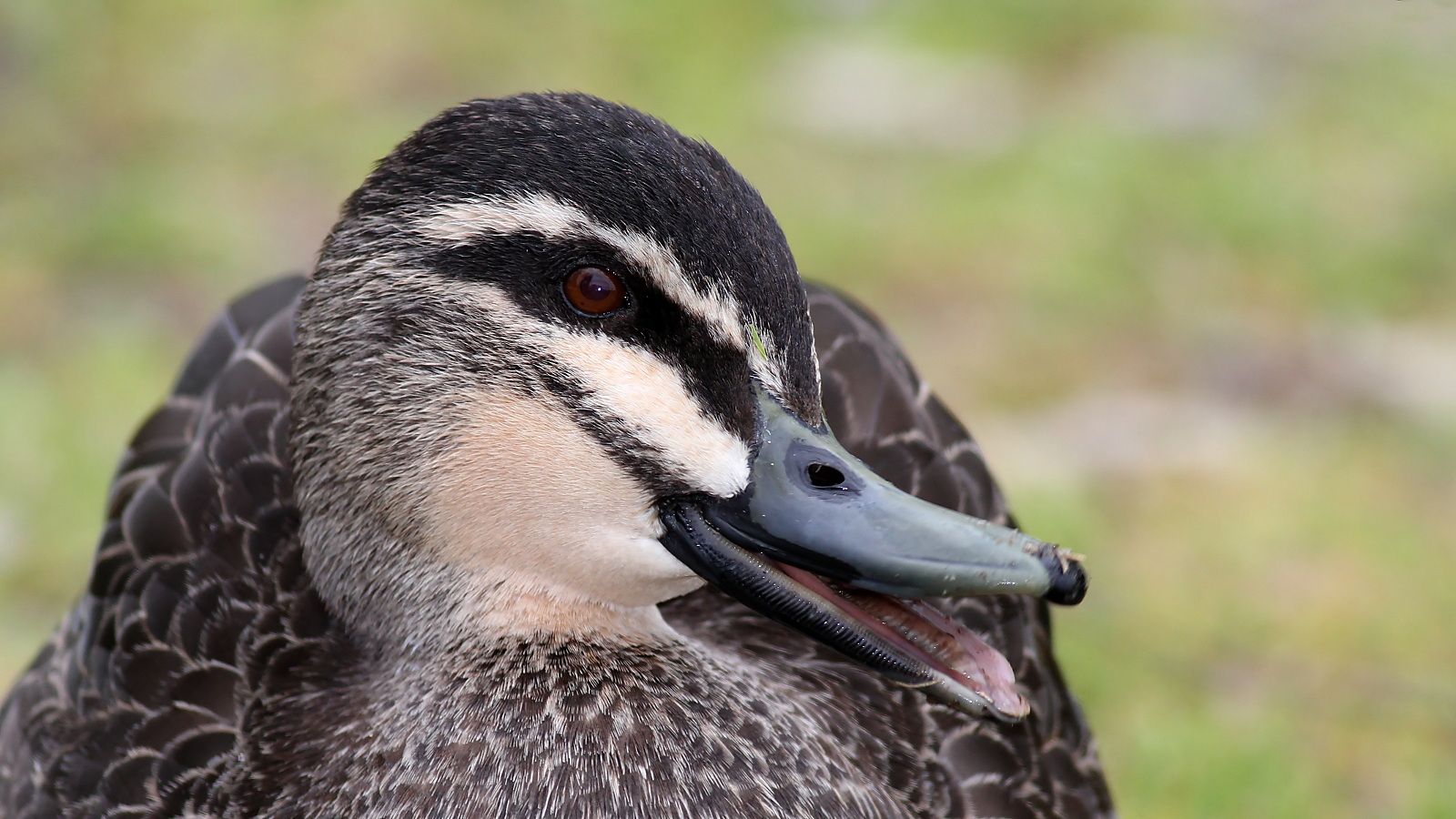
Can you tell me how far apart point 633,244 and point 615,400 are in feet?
0.64

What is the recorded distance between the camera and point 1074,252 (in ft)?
18.5

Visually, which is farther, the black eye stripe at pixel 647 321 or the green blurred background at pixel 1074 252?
the green blurred background at pixel 1074 252

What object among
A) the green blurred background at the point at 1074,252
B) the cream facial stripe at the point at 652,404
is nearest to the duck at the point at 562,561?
the cream facial stripe at the point at 652,404

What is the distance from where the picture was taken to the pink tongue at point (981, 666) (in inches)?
84.0

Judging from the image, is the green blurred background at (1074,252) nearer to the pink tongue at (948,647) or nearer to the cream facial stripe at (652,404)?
the pink tongue at (948,647)

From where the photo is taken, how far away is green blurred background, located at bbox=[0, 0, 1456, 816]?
417 cm

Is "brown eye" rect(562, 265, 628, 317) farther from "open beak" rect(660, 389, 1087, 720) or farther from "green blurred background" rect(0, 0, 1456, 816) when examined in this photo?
"green blurred background" rect(0, 0, 1456, 816)

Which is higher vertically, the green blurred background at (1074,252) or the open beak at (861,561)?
the green blurred background at (1074,252)

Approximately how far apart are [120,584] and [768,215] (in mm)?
1511

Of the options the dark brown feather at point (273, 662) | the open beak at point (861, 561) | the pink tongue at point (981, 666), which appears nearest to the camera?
the open beak at point (861, 561)

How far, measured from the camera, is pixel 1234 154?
601cm

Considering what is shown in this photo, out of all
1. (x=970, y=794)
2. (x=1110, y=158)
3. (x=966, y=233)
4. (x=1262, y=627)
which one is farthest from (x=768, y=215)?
(x=1110, y=158)

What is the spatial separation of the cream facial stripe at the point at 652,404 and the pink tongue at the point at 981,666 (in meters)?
0.30

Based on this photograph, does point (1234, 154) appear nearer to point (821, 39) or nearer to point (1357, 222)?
point (1357, 222)
